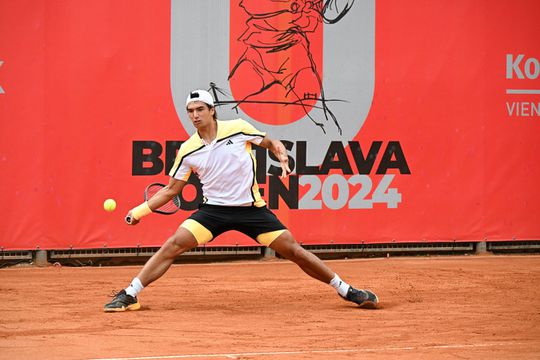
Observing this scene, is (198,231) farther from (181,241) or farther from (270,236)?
(270,236)

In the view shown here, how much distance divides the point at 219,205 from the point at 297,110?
3.70m

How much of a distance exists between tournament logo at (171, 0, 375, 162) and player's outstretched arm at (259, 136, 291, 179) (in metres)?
3.25

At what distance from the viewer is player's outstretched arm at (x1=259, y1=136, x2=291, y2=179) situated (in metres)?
7.09

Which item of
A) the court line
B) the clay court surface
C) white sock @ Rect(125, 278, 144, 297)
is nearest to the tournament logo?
the clay court surface

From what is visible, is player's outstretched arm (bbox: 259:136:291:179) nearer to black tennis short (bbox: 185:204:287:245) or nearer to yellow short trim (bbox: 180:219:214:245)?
black tennis short (bbox: 185:204:287:245)

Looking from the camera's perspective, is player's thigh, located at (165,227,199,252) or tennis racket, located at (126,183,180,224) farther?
tennis racket, located at (126,183,180,224)

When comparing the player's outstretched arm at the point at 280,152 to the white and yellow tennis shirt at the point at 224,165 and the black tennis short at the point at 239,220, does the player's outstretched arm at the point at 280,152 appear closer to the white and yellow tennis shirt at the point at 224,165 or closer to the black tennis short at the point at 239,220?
the white and yellow tennis shirt at the point at 224,165

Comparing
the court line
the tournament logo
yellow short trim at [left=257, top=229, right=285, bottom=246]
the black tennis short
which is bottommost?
the court line

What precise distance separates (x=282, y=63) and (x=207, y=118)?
3.70m

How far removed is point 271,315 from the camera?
742 centimetres

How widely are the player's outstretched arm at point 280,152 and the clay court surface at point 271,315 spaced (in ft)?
3.67

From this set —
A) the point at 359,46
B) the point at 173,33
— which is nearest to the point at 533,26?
the point at 359,46

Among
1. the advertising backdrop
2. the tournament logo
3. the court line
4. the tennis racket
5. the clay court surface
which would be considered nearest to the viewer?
the court line

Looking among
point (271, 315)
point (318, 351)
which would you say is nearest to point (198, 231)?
point (271, 315)
